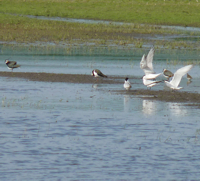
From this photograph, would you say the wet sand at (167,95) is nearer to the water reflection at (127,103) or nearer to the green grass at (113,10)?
the water reflection at (127,103)

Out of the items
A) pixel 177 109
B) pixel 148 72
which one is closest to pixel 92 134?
pixel 177 109

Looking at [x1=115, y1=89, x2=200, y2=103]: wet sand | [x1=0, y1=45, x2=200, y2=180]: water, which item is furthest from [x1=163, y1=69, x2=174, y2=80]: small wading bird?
[x1=115, y1=89, x2=200, y2=103]: wet sand

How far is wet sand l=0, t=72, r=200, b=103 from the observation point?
16500mm

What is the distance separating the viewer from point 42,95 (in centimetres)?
1664

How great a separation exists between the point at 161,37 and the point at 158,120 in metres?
26.0

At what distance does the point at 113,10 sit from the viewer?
57281 mm

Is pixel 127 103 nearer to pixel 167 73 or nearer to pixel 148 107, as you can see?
pixel 148 107

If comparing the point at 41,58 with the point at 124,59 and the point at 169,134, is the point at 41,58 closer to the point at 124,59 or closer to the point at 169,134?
the point at 124,59

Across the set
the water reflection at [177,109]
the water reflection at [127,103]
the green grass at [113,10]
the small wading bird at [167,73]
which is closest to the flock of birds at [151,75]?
the water reflection at [127,103]

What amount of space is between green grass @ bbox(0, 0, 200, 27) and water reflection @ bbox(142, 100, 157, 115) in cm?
3376

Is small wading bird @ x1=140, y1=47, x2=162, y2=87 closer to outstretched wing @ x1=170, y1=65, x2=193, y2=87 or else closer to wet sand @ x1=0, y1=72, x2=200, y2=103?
wet sand @ x1=0, y1=72, x2=200, y2=103

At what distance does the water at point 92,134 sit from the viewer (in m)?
8.90

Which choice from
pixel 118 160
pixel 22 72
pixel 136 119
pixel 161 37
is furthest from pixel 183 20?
pixel 118 160

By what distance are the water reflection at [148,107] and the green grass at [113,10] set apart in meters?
33.8
